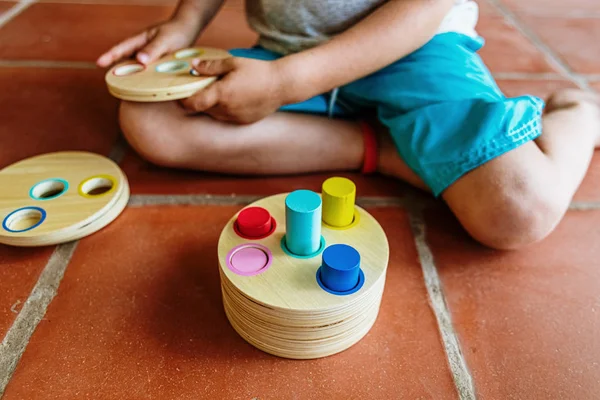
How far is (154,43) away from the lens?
0.75 m

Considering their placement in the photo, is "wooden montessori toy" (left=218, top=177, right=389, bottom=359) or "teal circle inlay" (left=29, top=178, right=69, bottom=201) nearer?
"wooden montessori toy" (left=218, top=177, right=389, bottom=359)

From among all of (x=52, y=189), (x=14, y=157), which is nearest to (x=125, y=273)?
(x=52, y=189)

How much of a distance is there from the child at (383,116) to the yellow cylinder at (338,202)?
0.54 ft

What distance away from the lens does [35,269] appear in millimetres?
571

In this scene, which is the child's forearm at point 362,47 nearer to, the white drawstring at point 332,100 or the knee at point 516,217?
the white drawstring at point 332,100

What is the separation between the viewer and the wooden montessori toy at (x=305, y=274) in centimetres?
45

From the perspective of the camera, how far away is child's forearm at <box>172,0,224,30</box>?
810mm

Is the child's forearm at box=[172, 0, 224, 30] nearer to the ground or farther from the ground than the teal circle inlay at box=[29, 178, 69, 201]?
farther from the ground

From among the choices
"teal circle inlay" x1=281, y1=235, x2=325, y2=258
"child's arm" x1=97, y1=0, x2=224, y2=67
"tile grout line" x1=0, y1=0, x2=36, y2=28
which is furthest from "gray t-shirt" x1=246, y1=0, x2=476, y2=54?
"tile grout line" x1=0, y1=0, x2=36, y2=28

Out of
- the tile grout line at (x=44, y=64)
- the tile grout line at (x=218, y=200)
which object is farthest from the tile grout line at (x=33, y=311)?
the tile grout line at (x=44, y=64)

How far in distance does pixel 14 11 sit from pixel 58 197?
33.0 inches

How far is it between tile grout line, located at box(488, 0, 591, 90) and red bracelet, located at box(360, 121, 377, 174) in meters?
0.51

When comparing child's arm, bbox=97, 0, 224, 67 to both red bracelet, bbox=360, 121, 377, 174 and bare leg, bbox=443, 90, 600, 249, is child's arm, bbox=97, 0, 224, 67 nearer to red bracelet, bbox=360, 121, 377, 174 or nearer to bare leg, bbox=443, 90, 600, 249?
red bracelet, bbox=360, 121, 377, 174

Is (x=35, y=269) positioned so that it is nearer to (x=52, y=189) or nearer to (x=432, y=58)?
(x=52, y=189)
